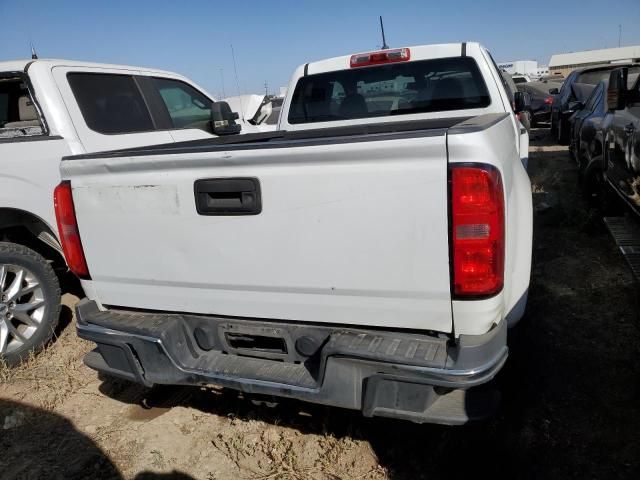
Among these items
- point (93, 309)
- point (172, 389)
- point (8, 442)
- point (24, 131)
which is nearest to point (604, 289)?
point (172, 389)

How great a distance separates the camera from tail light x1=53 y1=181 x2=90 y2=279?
2.41 meters

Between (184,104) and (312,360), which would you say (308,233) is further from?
(184,104)

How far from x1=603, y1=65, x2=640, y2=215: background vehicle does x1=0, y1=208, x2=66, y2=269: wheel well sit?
454cm

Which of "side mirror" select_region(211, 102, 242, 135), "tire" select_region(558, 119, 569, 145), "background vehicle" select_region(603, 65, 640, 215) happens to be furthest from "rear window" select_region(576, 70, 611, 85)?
"side mirror" select_region(211, 102, 242, 135)

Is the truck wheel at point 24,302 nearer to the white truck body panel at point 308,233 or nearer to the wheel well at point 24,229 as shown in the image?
the wheel well at point 24,229

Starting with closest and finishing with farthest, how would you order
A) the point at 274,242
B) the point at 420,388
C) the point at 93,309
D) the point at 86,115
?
the point at 420,388, the point at 274,242, the point at 93,309, the point at 86,115

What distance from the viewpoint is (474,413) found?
6.31 ft

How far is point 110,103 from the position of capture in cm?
418

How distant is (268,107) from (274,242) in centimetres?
513

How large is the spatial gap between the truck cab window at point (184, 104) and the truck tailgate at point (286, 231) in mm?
2648

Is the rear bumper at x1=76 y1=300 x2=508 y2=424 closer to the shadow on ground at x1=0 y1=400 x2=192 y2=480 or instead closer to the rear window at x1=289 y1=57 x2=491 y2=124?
the shadow on ground at x1=0 y1=400 x2=192 y2=480

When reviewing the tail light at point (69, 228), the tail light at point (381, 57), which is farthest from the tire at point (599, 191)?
the tail light at point (69, 228)

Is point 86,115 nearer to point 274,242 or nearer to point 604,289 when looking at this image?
point 274,242

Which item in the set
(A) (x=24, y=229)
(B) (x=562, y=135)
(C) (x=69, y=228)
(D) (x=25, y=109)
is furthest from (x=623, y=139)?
(B) (x=562, y=135)
